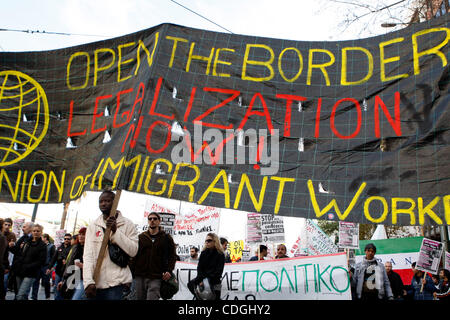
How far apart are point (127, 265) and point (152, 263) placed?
4.33ft

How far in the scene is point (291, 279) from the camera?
25.3 ft

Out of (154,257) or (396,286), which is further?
(396,286)

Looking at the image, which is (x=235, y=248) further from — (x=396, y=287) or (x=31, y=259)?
(x=31, y=259)

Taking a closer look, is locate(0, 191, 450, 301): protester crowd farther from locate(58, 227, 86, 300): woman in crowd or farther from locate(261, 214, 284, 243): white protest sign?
locate(261, 214, 284, 243): white protest sign

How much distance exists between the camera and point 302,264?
305 inches

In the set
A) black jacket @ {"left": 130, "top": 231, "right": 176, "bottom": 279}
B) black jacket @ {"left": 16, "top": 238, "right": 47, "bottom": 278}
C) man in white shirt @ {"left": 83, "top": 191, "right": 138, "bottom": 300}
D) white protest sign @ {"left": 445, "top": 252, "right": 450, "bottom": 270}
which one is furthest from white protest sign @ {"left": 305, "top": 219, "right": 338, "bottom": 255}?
man in white shirt @ {"left": 83, "top": 191, "right": 138, "bottom": 300}

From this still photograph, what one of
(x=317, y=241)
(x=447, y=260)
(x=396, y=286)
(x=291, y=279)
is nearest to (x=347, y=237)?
(x=317, y=241)

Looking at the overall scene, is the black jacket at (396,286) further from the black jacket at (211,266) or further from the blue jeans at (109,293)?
the blue jeans at (109,293)

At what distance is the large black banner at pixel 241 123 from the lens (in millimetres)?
3686

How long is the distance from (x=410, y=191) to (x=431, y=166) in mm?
278

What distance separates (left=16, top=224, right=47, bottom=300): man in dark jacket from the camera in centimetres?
703

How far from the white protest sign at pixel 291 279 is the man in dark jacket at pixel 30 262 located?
344cm
